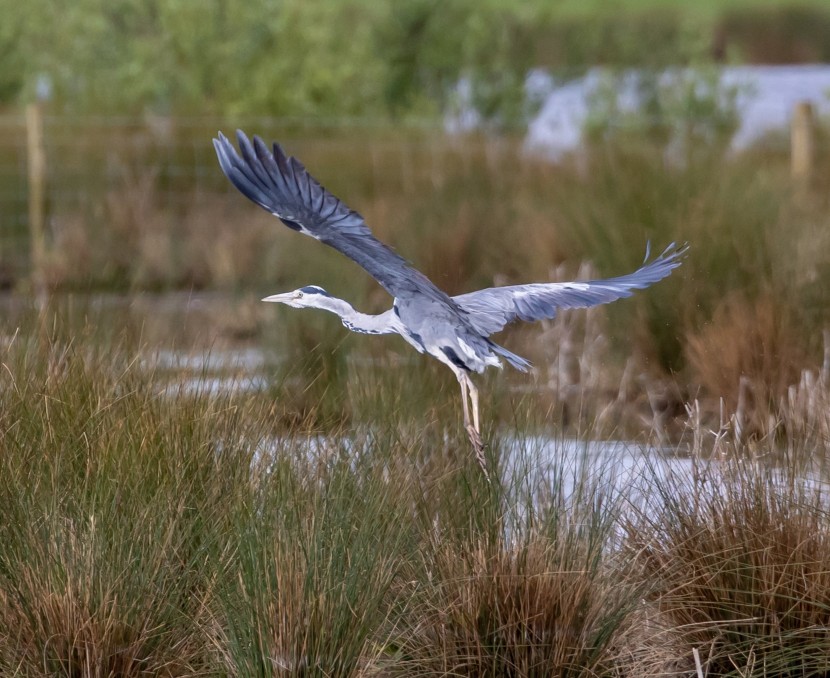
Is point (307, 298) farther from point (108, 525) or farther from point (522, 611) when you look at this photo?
point (522, 611)

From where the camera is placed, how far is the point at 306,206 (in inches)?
121

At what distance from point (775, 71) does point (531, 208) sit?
4110cm

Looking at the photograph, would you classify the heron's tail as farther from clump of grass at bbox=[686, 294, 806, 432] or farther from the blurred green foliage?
the blurred green foliage

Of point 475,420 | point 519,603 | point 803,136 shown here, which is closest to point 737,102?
point 803,136

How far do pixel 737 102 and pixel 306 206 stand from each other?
23234 millimetres

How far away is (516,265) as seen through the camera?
28.7 feet

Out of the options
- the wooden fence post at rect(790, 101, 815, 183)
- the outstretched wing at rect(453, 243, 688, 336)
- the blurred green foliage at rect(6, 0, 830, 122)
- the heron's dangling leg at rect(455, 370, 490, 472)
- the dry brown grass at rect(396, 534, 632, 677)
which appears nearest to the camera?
the heron's dangling leg at rect(455, 370, 490, 472)

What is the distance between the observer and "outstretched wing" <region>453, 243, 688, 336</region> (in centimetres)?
345

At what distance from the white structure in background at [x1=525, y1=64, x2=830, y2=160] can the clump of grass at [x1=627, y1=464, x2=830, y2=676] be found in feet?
28.0

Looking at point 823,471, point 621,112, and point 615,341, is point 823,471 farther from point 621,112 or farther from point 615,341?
point 621,112

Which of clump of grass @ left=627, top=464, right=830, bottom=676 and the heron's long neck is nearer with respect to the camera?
the heron's long neck

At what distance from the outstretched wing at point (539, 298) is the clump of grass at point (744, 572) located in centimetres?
54

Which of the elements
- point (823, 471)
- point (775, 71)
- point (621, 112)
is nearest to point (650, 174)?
point (823, 471)

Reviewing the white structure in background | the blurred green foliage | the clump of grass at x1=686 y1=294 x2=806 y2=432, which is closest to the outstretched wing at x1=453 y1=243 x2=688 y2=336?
the clump of grass at x1=686 y1=294 x2=806 y2=432
